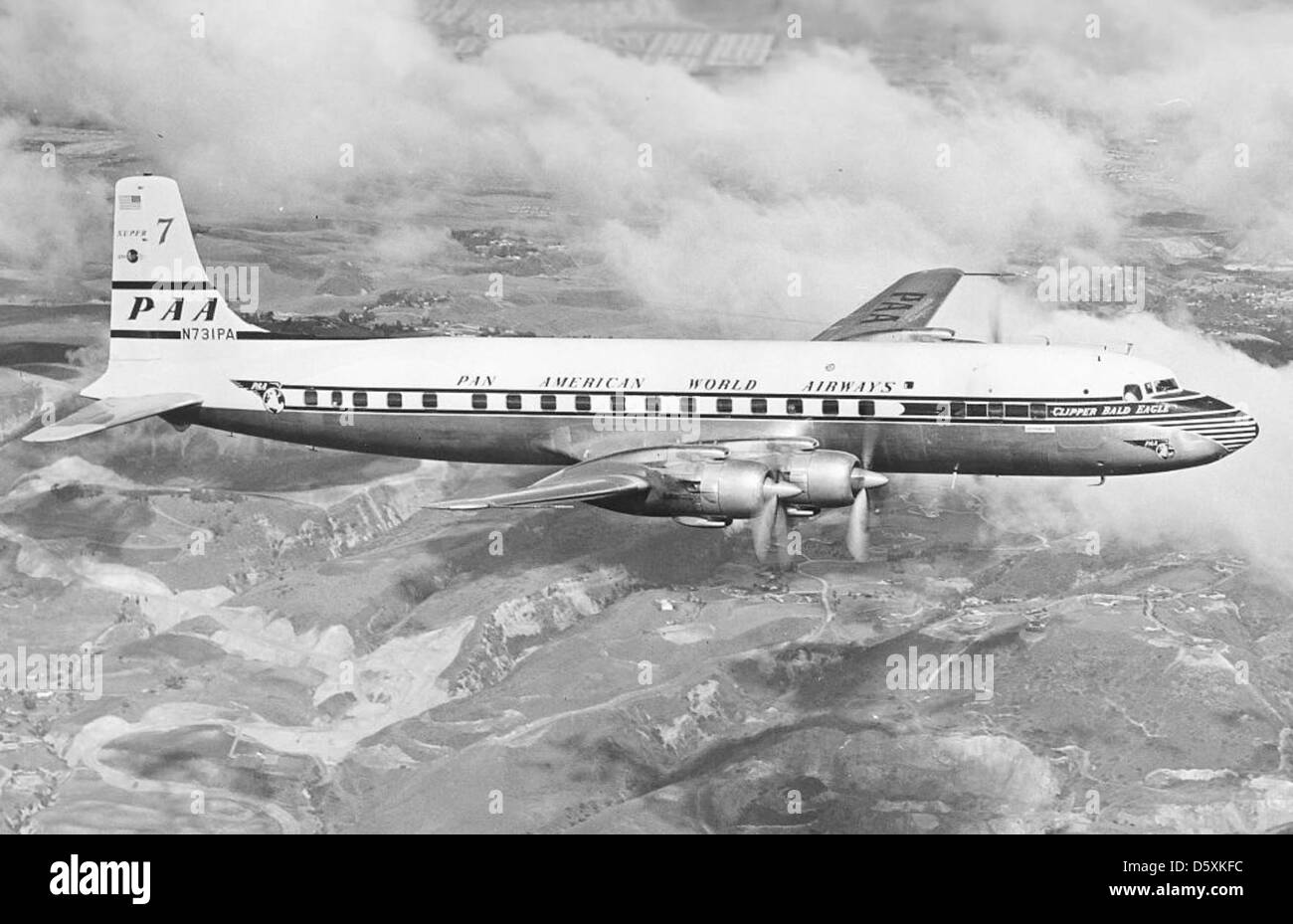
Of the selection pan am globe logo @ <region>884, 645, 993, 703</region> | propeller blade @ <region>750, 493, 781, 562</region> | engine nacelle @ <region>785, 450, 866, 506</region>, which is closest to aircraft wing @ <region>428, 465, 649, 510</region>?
propeller blade @ <region>750, 493, 781, 562</region>

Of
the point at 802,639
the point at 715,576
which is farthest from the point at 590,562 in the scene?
the point at 802,639

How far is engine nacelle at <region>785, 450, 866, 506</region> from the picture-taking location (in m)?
30.8

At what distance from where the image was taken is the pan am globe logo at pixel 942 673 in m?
35.8

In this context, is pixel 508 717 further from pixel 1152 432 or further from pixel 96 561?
pixel 1152 432

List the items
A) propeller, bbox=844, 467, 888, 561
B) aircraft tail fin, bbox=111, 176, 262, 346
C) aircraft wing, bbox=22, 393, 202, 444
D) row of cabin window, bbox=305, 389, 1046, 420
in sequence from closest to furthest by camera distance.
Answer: propeller, bbox=844, 467, 888, 561
row of cabin window, bbox=305, 389, 1046, 420
aircraft wing, bbox=22, 393, 202, 444
aircraft tail fin, bbox=111, 176, 262, 346

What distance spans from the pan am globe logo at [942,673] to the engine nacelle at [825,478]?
261 inches

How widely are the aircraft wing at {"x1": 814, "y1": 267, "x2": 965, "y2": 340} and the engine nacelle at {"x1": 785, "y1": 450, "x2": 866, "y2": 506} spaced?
8107 millimetres

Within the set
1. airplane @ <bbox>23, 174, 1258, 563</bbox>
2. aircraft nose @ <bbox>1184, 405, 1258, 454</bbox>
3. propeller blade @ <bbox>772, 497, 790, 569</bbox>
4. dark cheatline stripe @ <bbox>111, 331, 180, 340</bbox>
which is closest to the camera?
propeller blade @ <bbox>772, 497, 790, 569</bbox>

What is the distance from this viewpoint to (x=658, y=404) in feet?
112

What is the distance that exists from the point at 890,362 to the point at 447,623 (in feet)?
45.3

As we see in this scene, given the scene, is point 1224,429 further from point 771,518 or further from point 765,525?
point 765,525

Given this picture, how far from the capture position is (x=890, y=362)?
3362 centimetres

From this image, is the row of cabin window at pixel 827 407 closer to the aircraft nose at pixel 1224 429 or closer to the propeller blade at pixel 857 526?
the propeller blade at pixel 857 526

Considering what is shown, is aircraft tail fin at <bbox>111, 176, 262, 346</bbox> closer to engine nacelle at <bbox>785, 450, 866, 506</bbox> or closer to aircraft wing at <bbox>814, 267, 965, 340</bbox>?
engine nacelle at <bbox>785, 450, 866, 506</bbox>
